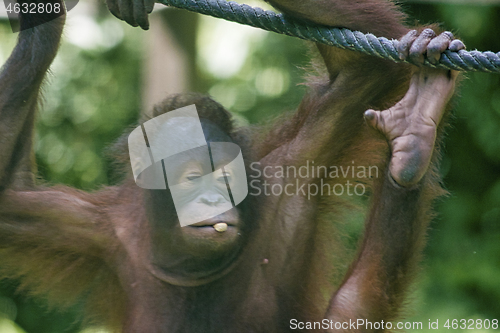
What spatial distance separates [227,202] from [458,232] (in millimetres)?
2651

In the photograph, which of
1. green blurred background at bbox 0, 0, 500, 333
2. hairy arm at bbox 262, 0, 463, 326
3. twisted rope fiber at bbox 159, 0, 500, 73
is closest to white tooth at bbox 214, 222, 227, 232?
hairy arm at bbox 262, 0, 463, 326

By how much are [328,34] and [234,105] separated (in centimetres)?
321

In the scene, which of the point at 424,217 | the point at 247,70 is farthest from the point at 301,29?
the point at 247,70

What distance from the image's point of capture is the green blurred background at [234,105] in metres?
4.45

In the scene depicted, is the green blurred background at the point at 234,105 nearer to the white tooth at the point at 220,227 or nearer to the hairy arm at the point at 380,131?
the hairy arm at the point at 380,131

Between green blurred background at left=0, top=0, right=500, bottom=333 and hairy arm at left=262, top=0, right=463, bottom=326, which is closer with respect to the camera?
hairy arm at left=262, top=0, right=463, bottom=326

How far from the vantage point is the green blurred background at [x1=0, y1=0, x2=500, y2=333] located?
14.6 ft

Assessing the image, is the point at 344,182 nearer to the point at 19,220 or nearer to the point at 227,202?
the point at 227,202

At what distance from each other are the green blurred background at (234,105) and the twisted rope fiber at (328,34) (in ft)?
3.46

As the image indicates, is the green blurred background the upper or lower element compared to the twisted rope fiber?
lower

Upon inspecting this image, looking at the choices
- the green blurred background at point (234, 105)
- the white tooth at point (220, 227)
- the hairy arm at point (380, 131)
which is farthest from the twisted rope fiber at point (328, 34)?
the green blurred background at point (234, 105)

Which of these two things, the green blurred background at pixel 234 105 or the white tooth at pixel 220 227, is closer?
the white tooth at pixel 220 227

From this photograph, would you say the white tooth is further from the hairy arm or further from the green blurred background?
the green blurred background

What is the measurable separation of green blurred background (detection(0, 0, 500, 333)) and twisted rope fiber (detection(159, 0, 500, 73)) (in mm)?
1054
